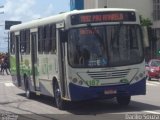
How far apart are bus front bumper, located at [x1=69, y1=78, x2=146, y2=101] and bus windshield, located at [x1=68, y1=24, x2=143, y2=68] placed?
66 cm

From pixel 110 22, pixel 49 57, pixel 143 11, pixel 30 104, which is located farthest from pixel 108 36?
pixel 143 11

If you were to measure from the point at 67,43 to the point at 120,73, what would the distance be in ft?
5.93

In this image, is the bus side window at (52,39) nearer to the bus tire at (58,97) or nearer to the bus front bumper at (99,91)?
the bus tire at (58,97)

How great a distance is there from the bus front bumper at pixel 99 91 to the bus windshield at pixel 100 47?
664 millimetres

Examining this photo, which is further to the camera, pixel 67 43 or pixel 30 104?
pixel 30 104

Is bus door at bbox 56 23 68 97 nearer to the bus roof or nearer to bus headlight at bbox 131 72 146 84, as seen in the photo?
the bus roof

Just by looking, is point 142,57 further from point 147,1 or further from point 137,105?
point 147,1

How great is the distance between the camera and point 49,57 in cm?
1983

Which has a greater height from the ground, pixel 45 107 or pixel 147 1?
pixel 147 1

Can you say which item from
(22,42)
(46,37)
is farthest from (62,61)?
(22,42)

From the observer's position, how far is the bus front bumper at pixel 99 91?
1755 cm

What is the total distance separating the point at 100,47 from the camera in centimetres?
1786

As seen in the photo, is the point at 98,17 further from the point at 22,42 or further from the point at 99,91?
the point at 22,42

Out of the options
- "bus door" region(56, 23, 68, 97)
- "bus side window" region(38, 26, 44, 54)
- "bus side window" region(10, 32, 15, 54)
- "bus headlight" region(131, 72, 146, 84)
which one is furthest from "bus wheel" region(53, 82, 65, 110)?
"bus side window" region(10, 32, 15, 54)
